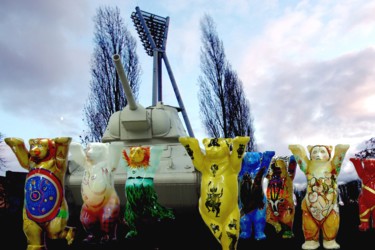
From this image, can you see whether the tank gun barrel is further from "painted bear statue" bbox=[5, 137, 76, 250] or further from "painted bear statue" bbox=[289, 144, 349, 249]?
"painted bear statue" bbox=[289, 144, 349, 249]

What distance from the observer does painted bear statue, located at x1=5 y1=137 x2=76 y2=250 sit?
5.76 metres

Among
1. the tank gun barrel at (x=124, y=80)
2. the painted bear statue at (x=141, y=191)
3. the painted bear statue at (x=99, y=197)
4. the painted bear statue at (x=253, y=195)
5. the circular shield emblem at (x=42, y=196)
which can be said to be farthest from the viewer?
the tank gun barrel at (x=124, y=80)

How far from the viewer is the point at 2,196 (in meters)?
9.53

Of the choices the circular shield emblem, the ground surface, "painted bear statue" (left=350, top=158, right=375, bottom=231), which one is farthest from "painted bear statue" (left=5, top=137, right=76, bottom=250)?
"painted bear statue" (left=350, top=158, right=375, bottom=231)

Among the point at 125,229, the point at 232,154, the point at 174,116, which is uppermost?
the point at 174,116

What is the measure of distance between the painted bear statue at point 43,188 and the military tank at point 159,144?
7.63ft

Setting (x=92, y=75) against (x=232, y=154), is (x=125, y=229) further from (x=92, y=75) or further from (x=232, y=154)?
(x=92, y=75)

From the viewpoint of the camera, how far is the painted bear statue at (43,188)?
18.9 feet

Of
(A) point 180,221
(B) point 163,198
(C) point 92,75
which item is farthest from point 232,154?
(C) point 92,75

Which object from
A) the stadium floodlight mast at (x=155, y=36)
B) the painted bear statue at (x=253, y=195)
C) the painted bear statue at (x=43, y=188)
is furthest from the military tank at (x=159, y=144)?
the stadium floodlight mast at (x=155, y=36)

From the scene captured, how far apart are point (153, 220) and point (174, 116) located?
444cm

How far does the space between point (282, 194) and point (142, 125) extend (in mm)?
3496

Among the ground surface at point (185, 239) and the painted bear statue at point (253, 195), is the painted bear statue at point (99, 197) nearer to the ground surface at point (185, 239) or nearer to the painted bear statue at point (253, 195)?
the ground surface at point (185, 239)

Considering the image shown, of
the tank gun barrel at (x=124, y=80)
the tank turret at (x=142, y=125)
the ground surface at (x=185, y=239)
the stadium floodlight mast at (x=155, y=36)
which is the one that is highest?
the stadium floodlight mast at (x=155, y=36)
